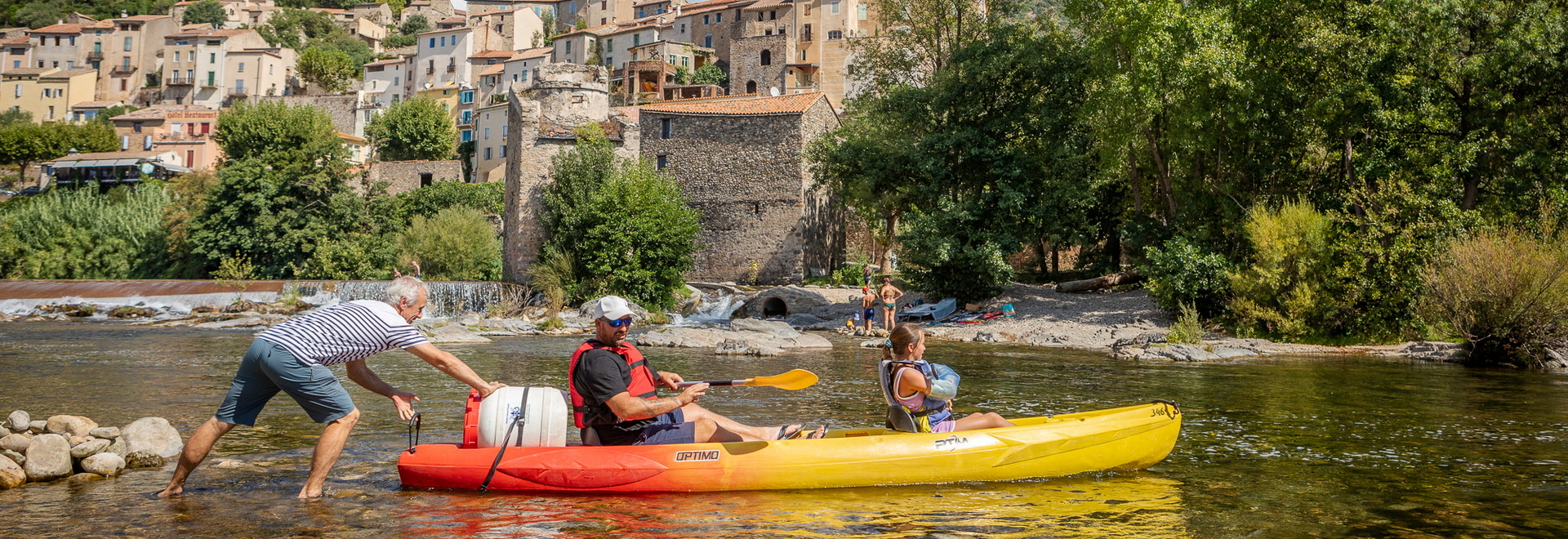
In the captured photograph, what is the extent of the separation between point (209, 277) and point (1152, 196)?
97.5 ft

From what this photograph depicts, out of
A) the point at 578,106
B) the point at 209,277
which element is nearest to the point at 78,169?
the point at 209,277

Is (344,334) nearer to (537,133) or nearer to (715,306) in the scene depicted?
(715,306)

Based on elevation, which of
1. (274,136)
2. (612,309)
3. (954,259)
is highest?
(274,136)

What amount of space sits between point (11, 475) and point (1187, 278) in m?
18.6

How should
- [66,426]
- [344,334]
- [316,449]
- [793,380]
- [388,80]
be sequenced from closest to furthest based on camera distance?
1. [344,334]
2. [316,449]
3. [66,426]
4. [793,380]
5. [388,80]

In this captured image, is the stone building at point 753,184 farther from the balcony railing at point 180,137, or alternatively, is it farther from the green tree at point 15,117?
the green tree at point 15,117

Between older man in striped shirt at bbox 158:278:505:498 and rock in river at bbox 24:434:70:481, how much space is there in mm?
1177

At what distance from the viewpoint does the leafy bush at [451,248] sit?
33.8 m

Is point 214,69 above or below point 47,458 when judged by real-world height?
above

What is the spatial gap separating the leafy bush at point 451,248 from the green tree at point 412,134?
96.1 ft

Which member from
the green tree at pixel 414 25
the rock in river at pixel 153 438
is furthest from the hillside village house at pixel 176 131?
the rock in river at pixel 153 438

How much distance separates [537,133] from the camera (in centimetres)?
2967

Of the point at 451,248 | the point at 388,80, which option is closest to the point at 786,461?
the point at 451,248

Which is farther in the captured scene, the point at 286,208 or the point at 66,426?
the point at 286,208
